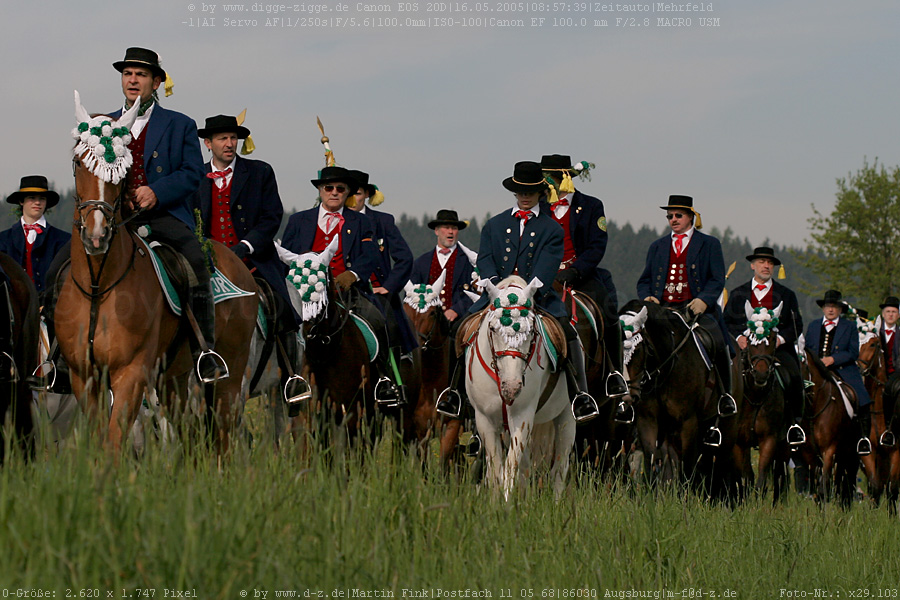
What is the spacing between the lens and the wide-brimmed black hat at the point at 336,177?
12672mm

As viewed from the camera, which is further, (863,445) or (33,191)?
(863,445)

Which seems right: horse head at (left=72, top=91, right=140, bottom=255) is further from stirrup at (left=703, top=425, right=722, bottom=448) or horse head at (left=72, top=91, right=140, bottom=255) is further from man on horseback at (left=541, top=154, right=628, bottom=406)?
stirrup at (left=703, top=425, right=722, bottom=448)

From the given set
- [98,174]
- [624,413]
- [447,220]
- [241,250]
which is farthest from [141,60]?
[447,220]

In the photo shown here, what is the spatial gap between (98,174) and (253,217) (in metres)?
3.86

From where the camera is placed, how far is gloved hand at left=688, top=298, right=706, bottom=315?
45.5ft

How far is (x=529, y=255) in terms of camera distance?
11.4 metres

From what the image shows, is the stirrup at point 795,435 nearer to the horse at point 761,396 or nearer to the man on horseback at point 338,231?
the horse at point 761,396

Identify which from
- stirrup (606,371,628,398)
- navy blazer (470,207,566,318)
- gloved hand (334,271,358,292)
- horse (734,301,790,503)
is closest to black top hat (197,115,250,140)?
gloved hand (334,271,358,292)

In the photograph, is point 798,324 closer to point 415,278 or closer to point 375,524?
point 415,278

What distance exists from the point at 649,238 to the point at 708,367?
16507cm

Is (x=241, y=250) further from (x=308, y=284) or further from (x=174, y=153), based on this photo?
(x=174, y=153)

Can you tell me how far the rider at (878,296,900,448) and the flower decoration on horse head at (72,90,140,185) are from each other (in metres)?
15.7

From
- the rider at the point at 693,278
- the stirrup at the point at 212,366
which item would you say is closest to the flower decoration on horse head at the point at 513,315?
the stirrup at the point at 212,366

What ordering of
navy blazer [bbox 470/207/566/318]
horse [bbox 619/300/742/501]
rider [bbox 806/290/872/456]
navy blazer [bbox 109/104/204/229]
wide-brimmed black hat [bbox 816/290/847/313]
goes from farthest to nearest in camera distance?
wide-brimmed black hat [bbox 816/290/847/313], rider [bbox 806/290/872/456], horse [bbox 619/300/742/501], navy blazer [bbox 470/207/566/318], navy blazer [bbox 109/104/204/229]
